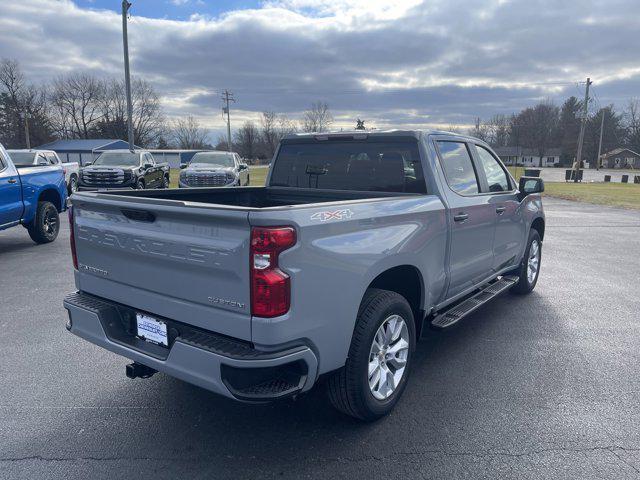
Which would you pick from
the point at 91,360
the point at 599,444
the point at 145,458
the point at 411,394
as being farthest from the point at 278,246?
the point at 91,360

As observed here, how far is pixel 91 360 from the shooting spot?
4.06 meters

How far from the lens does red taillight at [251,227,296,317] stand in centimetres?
232

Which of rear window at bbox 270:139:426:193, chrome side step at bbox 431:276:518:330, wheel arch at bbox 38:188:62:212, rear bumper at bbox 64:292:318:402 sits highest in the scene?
rear window at bbox 270:139:426:193

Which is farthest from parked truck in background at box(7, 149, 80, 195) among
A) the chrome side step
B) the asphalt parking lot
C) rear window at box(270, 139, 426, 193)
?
the chrome side step

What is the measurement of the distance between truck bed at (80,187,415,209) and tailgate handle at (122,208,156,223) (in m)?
1.13

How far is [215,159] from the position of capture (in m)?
20.0

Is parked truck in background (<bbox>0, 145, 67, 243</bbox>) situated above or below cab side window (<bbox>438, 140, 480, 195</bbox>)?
below

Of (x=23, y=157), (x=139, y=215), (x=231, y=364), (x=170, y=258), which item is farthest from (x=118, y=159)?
(x=231, y=364)

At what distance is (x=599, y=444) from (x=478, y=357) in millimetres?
1355

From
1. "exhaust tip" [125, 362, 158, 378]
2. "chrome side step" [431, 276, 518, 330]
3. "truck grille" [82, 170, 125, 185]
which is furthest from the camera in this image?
"truck grille" [82, 170, 125, 185]

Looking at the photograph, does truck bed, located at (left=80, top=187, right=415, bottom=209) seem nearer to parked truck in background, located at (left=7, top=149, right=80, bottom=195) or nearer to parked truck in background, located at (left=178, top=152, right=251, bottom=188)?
parked truck in background, located at (left=7, top=149, right=80, bottom=195)

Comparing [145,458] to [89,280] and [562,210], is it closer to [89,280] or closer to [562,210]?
[89,280]

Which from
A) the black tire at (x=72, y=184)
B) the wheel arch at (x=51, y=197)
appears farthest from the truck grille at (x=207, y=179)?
the wheel arch at (x=51, y=197)

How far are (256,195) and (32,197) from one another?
5.86 meters
